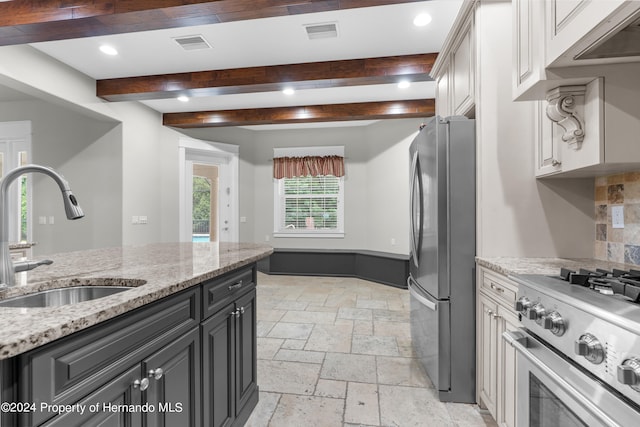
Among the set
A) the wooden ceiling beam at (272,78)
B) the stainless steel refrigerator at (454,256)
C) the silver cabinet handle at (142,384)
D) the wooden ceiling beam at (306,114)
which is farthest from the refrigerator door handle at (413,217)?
the wooden ceiling beam at (306,114)

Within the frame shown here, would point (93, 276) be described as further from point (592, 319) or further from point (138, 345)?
point (592, 319)

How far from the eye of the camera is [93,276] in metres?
1.27

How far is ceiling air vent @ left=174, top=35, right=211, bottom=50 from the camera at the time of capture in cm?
296

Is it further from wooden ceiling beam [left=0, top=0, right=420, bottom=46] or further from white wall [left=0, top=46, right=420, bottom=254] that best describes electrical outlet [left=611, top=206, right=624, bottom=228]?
white wall [left=0, top=46, right=420, bottom=254]

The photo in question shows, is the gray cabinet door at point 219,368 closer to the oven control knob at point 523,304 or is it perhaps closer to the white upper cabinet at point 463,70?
the oven control knob at point 523,304

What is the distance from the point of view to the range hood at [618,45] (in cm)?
110

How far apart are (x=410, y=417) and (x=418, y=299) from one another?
0.75 metres

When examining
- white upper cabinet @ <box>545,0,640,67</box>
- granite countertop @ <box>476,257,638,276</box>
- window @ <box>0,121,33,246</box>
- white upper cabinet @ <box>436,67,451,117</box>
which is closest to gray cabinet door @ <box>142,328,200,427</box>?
granite countertop @ <box>476,257,638,276</box>

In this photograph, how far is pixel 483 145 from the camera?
75.5 inches

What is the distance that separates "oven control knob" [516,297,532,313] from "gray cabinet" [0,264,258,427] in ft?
4.24

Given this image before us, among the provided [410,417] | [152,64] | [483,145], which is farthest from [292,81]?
[410,417]

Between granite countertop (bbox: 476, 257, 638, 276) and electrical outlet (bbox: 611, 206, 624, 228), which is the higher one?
electrical outlet (bbox: 611, 206, 624, 228)

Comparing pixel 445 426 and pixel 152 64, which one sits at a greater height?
pixel 152 64

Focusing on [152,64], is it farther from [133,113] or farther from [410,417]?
[410,417]
